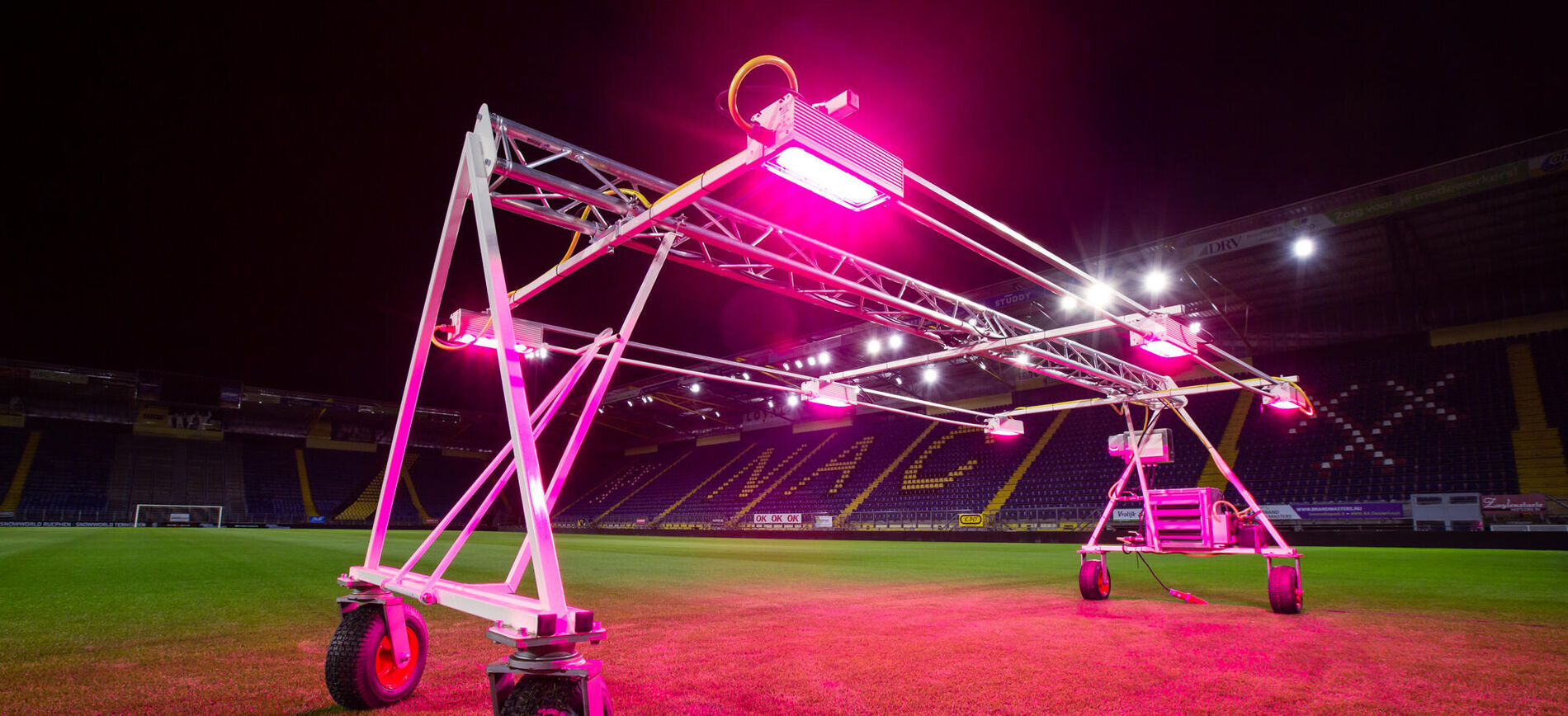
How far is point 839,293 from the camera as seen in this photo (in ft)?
22.2

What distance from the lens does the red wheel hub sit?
3.48 meters

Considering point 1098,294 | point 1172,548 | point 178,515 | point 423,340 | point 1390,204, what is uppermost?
point 1390,204

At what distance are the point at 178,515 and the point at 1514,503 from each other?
6087cm

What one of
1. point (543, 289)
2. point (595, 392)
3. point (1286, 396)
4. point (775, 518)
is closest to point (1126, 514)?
point (775, 518)

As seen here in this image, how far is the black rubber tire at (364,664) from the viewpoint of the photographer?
3279mm

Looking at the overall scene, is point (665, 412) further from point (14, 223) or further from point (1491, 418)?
point (1491, 418)

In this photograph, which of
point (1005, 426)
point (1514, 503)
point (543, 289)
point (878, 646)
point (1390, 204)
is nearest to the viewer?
point (543, 289)

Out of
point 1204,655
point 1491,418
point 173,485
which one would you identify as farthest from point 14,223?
point 1491,418

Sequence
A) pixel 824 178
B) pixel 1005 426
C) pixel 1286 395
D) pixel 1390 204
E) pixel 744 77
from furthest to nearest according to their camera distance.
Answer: pixel 1390 204
pixel 1005 426
pixel 1286 395
pixel 824 178
pixel 744 77

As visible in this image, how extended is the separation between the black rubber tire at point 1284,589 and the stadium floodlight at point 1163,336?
225 cm

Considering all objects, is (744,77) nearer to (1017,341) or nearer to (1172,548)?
(1017,341)

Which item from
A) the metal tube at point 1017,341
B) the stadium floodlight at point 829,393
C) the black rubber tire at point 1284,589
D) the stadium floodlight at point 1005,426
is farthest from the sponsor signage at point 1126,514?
the metal tube at point 1017,341

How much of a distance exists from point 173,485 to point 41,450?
665cm

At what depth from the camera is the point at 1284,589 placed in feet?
22.0
